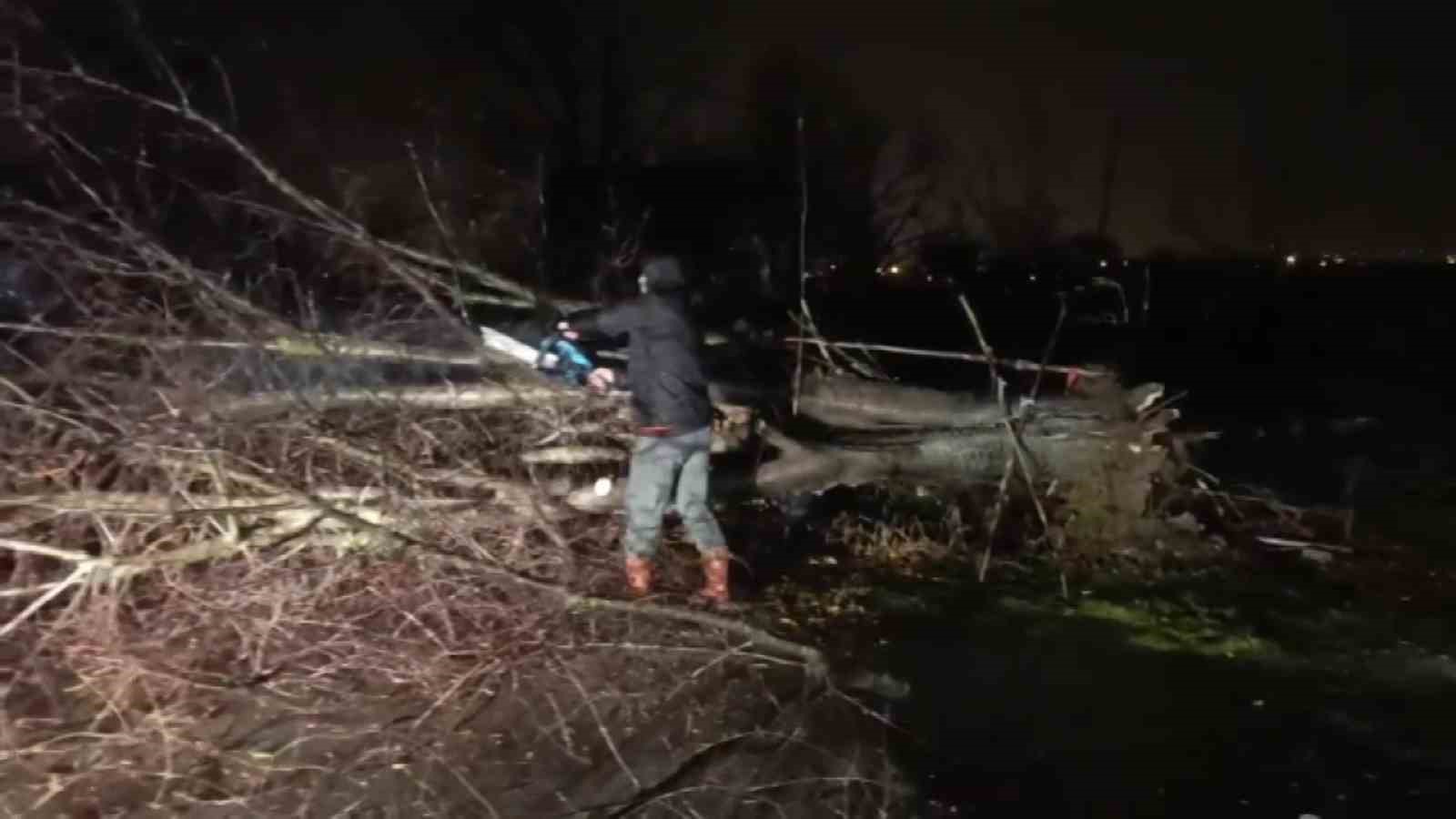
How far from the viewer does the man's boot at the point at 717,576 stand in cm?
519

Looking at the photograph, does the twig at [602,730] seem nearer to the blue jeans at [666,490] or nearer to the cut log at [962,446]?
the blue jeans at [666,490]

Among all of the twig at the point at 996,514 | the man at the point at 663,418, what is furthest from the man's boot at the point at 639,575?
the twig at the point at 996,514

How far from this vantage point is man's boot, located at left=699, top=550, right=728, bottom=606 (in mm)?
5188

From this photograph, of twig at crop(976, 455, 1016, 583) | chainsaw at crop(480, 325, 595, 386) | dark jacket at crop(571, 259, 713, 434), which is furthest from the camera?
twig at crop(976, 455, 1016, 583)

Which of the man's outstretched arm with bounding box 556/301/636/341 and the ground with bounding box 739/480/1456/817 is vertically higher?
the man's outstretched arm with bounding box 556/301/636/341

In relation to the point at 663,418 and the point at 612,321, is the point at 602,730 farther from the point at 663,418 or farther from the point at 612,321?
the point at 612,321

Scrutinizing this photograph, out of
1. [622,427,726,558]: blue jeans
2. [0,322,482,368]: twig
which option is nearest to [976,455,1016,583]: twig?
[622,427,726,558]: blue jeans

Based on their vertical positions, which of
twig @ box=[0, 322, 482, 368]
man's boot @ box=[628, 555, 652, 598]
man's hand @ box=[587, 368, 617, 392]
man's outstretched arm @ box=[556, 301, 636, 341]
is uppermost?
man's outstretched arm @ box=[556, 301, 636, 341]

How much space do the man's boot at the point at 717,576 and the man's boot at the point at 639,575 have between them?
10.0 inches

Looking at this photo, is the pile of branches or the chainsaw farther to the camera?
the chainsaw

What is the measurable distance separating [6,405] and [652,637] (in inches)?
101

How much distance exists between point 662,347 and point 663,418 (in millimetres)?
284

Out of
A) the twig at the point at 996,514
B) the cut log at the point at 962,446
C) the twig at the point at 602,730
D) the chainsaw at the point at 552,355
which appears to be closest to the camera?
the twig at the point at 602,730

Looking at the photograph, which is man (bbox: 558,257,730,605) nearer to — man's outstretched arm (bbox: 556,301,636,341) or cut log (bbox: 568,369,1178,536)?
man's outstretched arm (bbox: 556,301,636,341)
